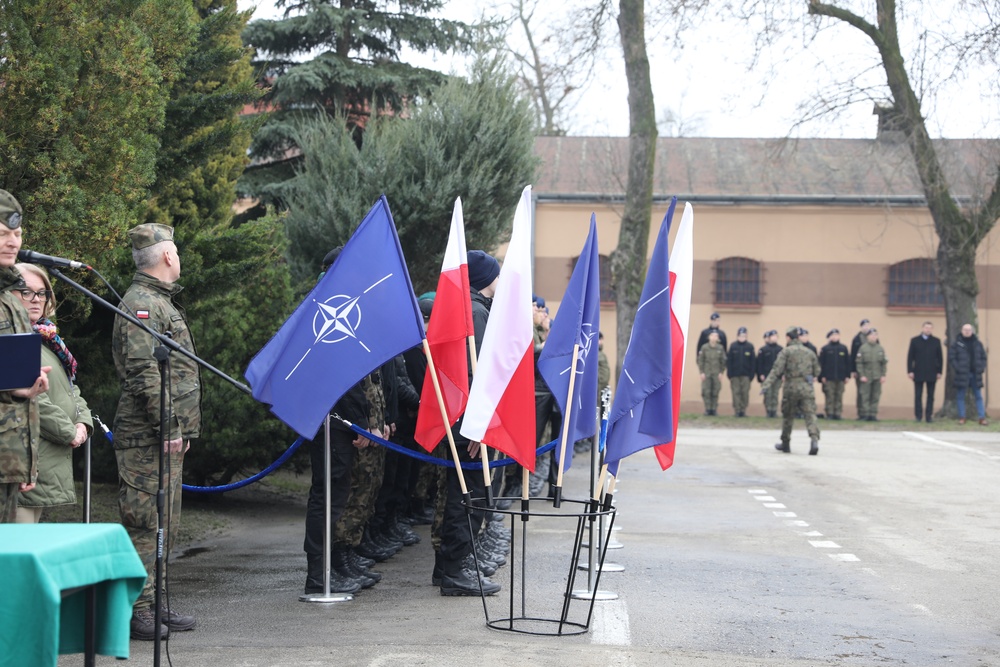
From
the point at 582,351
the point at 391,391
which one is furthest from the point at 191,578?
the point at 582,351

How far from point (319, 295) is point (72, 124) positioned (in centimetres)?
219

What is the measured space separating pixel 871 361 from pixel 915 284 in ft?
19.7

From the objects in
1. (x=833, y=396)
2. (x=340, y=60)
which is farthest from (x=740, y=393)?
(x=340, y=60)

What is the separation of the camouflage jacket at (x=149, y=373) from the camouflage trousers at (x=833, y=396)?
24.1 metres

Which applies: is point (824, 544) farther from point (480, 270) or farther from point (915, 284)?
point (915, 284)

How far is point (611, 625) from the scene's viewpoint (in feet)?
22.1

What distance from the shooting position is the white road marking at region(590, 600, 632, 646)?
20.7ft

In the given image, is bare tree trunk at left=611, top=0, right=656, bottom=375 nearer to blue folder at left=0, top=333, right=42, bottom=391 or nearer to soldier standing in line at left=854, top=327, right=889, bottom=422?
soldier standing in line at left=854, top=327, right=889, bottom=422

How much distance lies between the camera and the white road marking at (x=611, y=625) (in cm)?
631

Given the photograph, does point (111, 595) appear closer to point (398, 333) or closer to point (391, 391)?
point (398, 333)

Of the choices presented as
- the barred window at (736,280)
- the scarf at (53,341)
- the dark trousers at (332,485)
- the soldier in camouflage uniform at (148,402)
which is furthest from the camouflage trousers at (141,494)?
the barred window at (736,280)

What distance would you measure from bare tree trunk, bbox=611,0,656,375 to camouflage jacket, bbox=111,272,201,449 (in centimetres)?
1980

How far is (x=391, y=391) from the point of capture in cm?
880

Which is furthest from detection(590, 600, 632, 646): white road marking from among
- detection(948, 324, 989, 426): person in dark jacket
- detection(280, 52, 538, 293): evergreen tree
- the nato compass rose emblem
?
detection(948, 324, 989, 426): person in dark jacket
